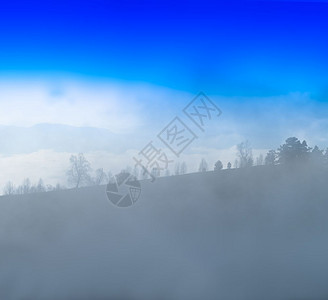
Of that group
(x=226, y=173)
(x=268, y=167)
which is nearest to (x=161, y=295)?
(x=226, y=173)

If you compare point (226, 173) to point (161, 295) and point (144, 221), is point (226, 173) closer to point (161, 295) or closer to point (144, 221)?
point (144, 221)

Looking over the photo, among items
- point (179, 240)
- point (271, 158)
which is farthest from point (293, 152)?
point (179, 240)

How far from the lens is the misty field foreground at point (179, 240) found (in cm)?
604

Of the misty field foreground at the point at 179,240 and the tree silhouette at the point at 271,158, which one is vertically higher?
the tree silhouette at the point at 271,158

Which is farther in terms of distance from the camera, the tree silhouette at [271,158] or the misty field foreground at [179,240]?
the tree silhouette at [271,158]

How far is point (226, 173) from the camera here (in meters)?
7.27

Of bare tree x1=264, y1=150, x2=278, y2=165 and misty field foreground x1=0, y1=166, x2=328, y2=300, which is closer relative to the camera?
misty field foreground x1=0, y1=166, x2=328, y2=300

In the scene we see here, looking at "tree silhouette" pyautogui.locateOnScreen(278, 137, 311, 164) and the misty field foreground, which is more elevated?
"tree silhouette" pyautogui.locateOnScreen(278, 137, 311, 164)

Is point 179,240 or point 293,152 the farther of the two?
point 293,152

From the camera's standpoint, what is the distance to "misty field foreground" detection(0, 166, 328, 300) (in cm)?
604

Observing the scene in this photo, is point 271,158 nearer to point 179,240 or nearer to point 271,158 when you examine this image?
point 271,158

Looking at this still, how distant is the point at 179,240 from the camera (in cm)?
680

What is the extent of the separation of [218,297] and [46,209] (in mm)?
3376

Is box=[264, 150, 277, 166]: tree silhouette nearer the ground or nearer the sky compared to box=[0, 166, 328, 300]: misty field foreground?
nearer the sky
